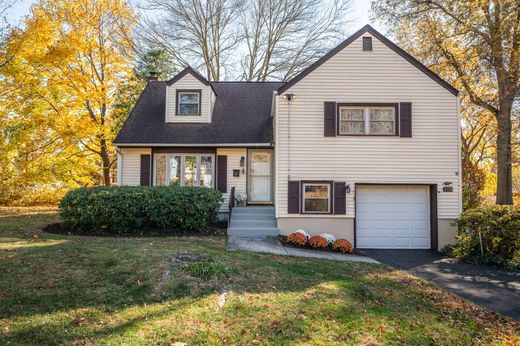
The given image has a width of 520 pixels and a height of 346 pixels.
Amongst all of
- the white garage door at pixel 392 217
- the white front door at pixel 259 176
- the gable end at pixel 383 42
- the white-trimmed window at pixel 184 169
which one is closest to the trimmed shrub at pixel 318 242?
the white garage door at pixel 392 217

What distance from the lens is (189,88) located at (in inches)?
542

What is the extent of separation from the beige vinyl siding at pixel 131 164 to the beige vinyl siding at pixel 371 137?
233 inches

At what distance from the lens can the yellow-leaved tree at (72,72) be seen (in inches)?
526

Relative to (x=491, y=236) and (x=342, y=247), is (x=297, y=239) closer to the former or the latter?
(x=342, y=247)

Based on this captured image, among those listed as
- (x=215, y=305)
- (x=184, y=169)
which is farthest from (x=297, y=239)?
(x=184, y=169)

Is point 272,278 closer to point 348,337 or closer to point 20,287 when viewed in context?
point 348,337

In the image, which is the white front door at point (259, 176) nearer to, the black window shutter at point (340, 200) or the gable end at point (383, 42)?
the gable end at point (383, 42)

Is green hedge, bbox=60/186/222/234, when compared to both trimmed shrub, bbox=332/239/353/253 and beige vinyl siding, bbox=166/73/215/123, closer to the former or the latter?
trimmed shrub, bbox=332/239/353/253

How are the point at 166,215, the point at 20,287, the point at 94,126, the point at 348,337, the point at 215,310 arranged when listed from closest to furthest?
the point at 348,337 < the point at 215,310 < the point at 20,287 < the point at 166,215 < the point at 94,126

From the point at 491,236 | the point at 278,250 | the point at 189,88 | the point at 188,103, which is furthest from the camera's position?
the point at 188,103

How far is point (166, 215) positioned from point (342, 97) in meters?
6.90

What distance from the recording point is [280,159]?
1081cm

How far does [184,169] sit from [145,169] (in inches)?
59.6

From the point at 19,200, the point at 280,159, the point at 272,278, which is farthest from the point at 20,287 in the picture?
the point at 19,200
